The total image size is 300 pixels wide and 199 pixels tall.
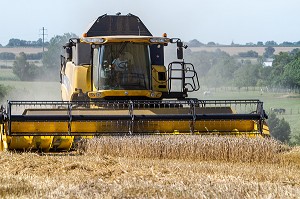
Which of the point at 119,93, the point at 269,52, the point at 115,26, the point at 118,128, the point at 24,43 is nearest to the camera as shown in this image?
the point at 118,128

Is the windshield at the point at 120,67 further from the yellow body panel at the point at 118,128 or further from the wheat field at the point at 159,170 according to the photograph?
the wheat field at the point at 159,170

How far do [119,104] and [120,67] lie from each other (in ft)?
4.00

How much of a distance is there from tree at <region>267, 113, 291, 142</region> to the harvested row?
42701mm

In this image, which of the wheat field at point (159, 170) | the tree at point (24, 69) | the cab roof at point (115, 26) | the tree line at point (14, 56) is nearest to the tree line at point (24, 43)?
the tree line at point (14, 56)

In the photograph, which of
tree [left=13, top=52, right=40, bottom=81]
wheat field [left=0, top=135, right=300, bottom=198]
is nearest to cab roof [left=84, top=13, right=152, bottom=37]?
wheat field [left=0, top=135, right=300, bottom=198]

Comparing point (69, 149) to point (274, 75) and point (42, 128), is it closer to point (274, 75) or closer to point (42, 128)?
point (42, 128)

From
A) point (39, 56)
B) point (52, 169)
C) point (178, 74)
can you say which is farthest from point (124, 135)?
point (39, 56)

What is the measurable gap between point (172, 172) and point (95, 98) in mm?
4560

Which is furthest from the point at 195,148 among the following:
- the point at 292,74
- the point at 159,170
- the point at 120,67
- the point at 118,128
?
the point at 292,74

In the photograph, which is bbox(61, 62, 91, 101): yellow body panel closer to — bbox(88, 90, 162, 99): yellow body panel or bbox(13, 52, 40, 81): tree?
bbox(88, 90, 162, 99): yellow body panel

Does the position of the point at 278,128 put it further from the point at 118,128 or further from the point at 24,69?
the point at 118,128

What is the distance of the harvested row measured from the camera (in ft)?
39.1

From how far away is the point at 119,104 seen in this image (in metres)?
13.5

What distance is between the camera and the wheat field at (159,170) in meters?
7.94
